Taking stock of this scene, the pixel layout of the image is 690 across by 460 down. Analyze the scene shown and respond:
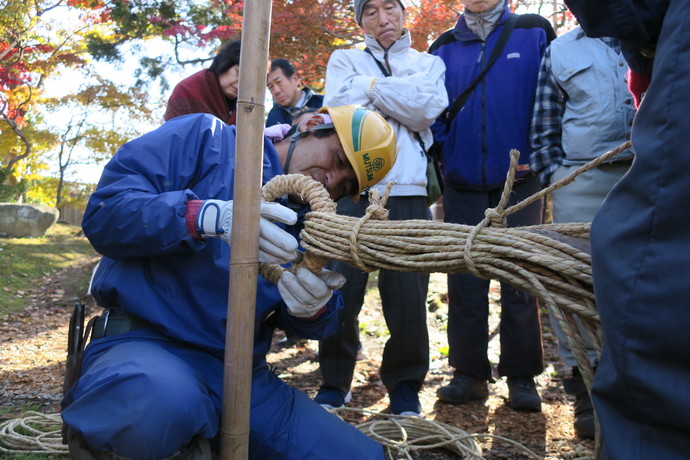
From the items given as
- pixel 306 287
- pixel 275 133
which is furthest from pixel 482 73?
pixel 306 287

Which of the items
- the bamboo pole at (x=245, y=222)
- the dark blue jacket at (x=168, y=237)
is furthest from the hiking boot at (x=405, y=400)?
the bamboo pole at (x=245, y=222)

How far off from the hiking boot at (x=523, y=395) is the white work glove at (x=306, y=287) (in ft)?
6.70

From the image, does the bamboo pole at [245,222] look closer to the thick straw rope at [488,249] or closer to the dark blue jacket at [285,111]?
the thick straw rope at [488,249]

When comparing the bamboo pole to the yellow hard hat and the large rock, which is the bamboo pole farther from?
the large rock

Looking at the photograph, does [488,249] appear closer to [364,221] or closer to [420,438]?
[364,221]

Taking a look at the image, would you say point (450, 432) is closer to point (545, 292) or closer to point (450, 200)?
point (450, 200)

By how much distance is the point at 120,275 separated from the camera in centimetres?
200

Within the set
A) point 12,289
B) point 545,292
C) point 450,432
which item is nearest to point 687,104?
point 545,292

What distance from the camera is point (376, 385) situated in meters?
4.19

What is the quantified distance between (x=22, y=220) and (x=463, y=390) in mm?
9364

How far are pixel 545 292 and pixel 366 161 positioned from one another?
1112 mm

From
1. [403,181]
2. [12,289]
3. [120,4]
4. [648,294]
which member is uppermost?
[120,4]

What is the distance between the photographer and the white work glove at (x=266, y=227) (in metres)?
1.81

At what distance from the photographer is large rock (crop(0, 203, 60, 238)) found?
10.4 m
